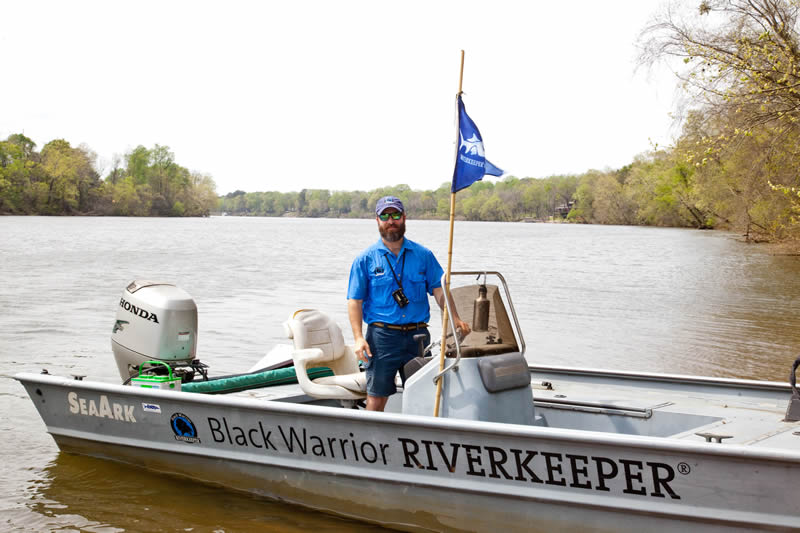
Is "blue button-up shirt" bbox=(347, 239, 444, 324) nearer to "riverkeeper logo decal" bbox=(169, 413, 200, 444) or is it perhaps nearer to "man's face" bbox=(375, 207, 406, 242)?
"man's face" bbox=(375, 207, 406, 242)

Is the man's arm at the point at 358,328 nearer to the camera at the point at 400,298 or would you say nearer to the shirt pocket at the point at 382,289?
the shirt pocket at the point at 382,289

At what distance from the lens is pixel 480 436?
4426 millimetres

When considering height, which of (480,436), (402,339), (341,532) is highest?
(402,339)

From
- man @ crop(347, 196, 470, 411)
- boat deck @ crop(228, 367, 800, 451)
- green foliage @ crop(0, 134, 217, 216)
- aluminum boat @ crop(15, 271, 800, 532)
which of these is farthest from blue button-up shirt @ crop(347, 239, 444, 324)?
green foliage @ crop(0, 134, 217, 216)

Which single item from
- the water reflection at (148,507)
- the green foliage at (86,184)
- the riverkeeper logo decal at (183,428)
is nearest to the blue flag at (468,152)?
the water reflection at (148,507)

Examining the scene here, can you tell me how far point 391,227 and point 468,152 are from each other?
0.71 m

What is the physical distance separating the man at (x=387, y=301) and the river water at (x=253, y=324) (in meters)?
1.10

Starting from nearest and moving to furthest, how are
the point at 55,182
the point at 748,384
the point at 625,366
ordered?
the point at 748,384, the point at 625,366, the point at 55,182

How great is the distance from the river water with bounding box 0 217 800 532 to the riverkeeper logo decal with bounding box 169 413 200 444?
0.43 metres

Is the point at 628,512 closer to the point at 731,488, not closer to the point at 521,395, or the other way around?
the point at 731,488

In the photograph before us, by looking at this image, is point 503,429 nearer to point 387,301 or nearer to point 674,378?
point 387,301

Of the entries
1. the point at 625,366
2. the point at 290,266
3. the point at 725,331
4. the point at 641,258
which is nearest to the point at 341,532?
the point at 625,366

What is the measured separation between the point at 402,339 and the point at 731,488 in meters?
2.23

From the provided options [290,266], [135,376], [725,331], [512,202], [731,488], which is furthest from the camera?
[512,202]
